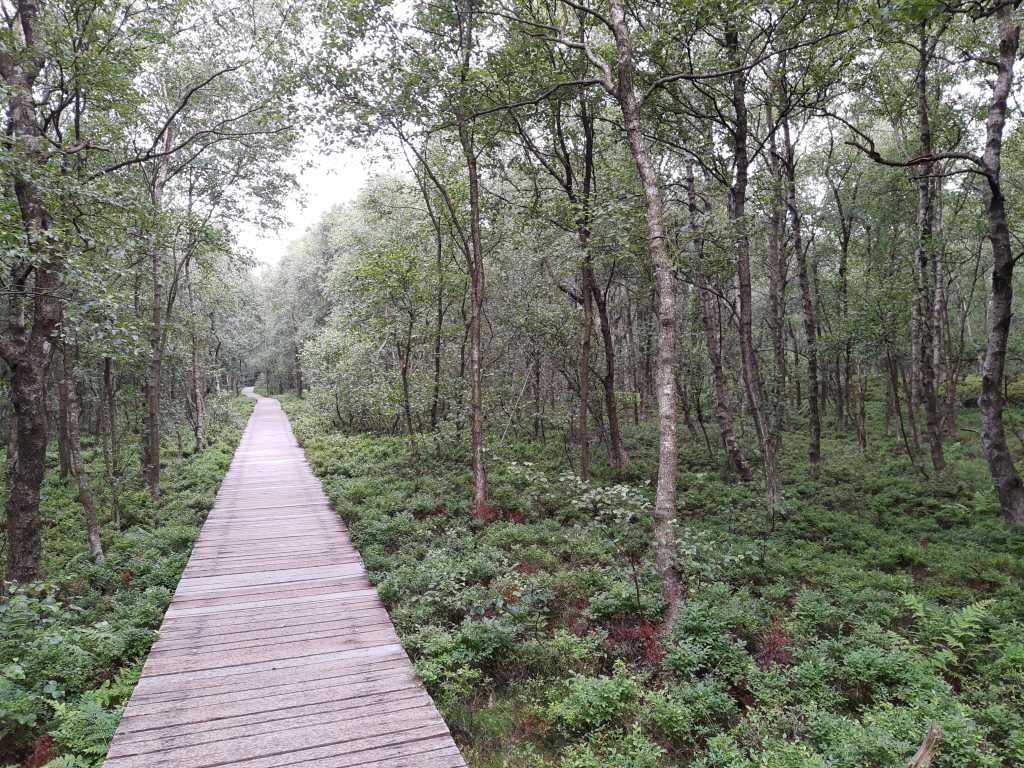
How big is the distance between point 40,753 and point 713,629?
560 centimetres

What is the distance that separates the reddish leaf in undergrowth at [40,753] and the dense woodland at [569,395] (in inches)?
1.0

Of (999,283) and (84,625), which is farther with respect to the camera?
(999,283)

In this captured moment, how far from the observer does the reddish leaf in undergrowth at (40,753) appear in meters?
3.78

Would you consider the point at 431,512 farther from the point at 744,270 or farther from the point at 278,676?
the point at 744,270

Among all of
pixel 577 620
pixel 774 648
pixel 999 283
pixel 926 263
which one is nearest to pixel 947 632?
pixel 774 648

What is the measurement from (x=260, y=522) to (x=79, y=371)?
876 cm

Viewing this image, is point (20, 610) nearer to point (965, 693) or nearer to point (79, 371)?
point (965, 693)

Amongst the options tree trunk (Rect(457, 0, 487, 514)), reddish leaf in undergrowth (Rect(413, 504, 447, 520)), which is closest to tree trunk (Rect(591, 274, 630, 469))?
tree trunk (Rect(457, 0, 487, 514))

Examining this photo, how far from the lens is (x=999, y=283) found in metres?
7.65

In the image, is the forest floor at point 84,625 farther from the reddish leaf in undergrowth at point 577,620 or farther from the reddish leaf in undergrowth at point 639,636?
the reddish leaf in undergrowth at point 639,636

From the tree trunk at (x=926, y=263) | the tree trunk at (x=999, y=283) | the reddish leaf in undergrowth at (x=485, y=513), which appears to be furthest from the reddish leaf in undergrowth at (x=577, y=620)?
the tree trunk at (x=926, y=263)

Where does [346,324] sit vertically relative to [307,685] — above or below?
above

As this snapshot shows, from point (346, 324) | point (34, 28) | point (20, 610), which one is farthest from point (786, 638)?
point (346, 324)

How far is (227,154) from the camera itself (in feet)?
44.2
